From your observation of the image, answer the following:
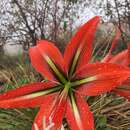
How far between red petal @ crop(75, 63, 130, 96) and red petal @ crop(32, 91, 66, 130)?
30 millimetres

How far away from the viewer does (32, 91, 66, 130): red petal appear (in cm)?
56

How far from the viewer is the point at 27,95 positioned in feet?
1.90

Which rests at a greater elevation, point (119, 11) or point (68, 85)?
point (119, 11)

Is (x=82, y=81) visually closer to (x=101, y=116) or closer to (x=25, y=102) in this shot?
(x=25, y=102)

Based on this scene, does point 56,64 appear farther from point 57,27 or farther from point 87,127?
point 57,27

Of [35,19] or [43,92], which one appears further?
[35,19]

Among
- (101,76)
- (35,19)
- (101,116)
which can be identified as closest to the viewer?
(101,76)

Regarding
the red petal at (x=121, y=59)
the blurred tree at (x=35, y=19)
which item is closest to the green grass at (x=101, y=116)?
the red petal at (x=121, y=59)

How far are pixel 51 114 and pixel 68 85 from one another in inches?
1.8

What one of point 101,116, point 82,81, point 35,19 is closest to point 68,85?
point 82,81

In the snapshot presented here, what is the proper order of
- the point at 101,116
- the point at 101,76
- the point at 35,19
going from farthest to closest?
the point at 35,19
the point at 101,116
the point at 101,76

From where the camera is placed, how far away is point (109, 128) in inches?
65.9

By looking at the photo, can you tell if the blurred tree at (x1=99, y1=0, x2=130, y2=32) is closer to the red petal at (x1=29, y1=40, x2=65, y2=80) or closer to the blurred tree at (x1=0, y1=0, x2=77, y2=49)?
the blurred tree at (x1=0, y1=0, x2=77, y2=49)

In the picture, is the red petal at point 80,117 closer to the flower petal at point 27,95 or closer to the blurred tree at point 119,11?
the flower petal at point 27,95
